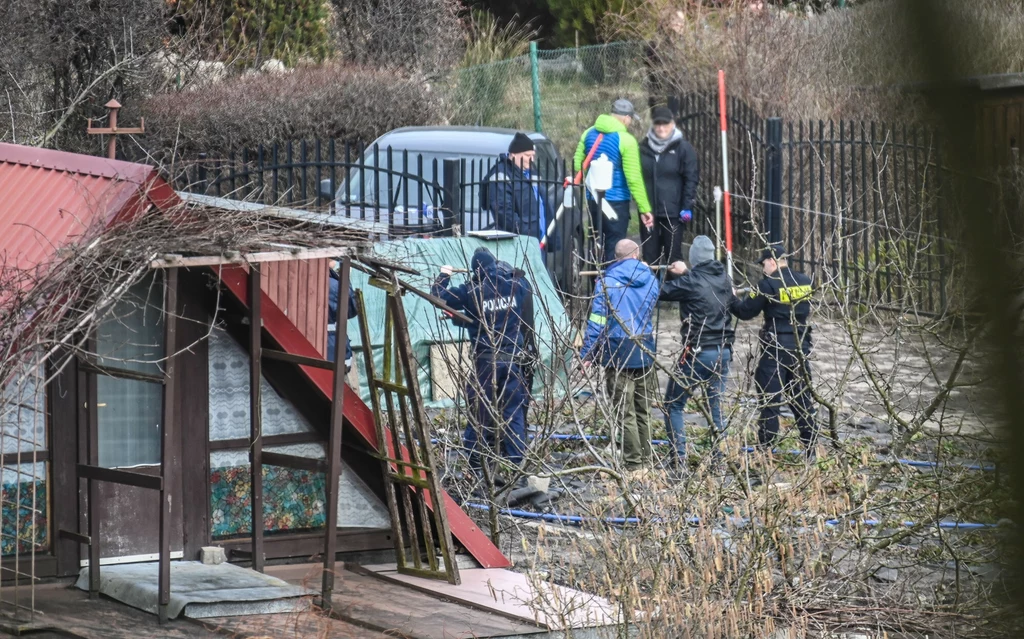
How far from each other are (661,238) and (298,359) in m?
7.82

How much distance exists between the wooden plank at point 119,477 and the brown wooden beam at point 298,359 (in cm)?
100

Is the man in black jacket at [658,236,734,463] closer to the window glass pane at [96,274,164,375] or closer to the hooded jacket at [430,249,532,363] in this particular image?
the hooded jacket at [430,249,532,363]

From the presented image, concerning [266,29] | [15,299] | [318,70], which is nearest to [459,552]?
[15,299]

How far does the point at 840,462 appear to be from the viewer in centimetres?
634

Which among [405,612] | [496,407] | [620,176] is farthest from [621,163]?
[405,612]

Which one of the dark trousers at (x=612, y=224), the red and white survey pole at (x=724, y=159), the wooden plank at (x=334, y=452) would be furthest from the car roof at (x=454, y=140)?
the wooden plank at (x=334, y=452)

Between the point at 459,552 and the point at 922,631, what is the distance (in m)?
2.64

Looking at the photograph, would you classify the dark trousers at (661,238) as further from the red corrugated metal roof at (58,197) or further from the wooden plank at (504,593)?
the red corrugated metal roof at (58,197)

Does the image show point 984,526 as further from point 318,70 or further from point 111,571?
point 318,70

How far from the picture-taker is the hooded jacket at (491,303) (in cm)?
845

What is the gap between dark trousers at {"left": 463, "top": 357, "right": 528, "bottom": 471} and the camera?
8039 millimetres

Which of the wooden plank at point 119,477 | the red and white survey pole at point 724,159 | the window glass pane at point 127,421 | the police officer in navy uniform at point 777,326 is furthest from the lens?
the red and white survey pole at point 724,159

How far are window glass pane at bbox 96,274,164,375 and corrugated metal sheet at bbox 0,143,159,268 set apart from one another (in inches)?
27.6

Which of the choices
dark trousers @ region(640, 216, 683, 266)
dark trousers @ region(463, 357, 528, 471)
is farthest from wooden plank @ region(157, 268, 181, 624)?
dark trousers @ region(640, 216, 683, 266)
